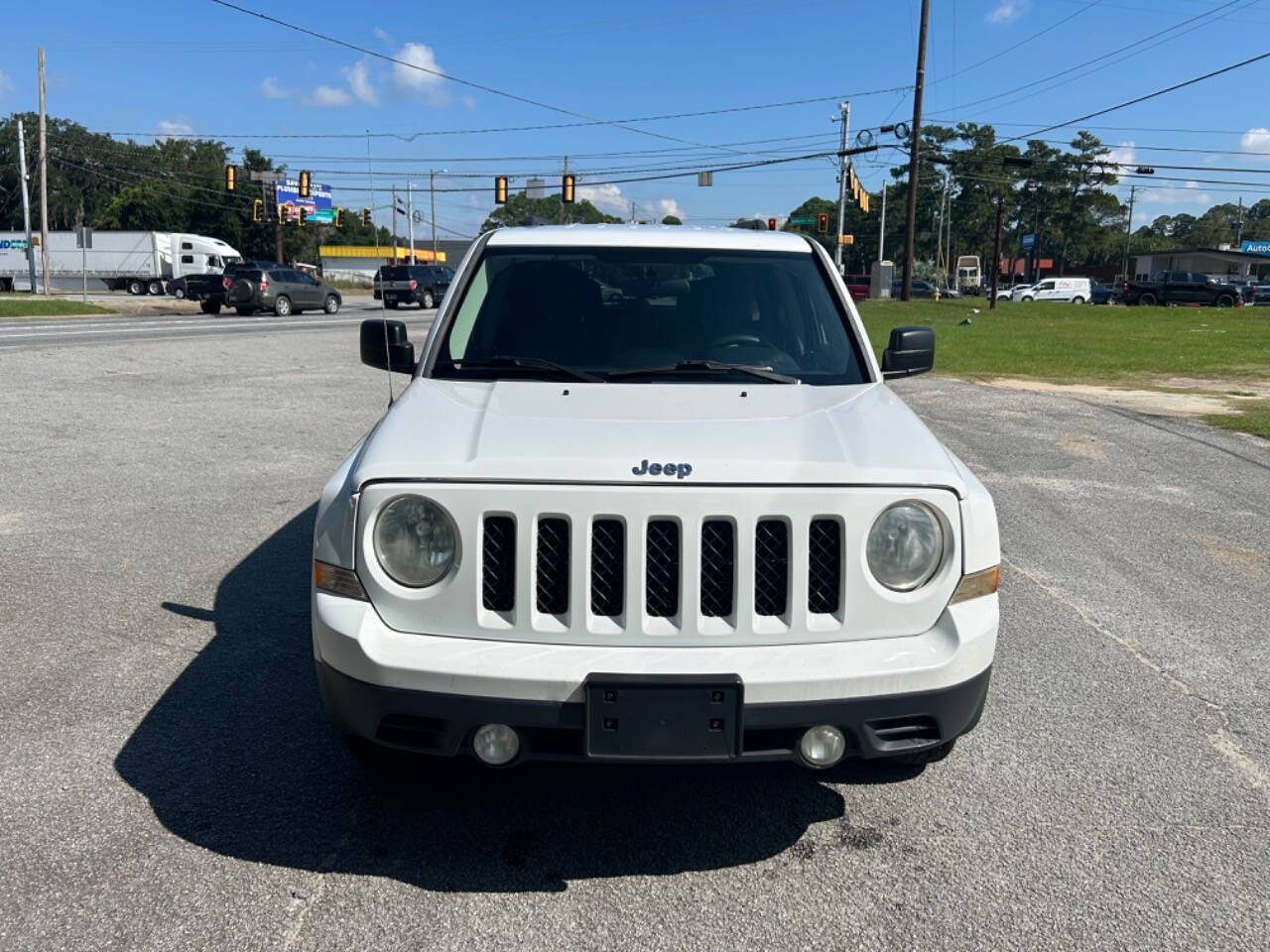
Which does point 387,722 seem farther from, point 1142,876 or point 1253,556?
point 1253,556

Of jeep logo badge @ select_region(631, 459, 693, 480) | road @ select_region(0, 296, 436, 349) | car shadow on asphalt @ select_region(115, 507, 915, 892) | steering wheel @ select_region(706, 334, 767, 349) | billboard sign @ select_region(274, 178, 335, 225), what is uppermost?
billboard sign @ select_region(274, 178, 335, 225)

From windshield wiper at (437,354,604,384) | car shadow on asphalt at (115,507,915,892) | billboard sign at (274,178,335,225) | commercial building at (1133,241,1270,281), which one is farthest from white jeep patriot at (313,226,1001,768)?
commercial building at (1133,241,1270,281)

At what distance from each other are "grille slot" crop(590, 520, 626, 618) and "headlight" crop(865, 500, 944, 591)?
0.66 meters

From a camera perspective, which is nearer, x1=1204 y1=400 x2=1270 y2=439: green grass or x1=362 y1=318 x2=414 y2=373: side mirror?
x1=362 y1=318 x2=414 y2=373: side mirror

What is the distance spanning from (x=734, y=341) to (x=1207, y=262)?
9926cm

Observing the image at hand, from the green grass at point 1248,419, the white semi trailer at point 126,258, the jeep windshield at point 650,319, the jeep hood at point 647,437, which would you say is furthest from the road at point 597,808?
the white semi trailer at point 126,258

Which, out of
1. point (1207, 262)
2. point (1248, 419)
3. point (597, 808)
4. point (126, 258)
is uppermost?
point (1207, 262)

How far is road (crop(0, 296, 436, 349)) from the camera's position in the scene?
2050cm

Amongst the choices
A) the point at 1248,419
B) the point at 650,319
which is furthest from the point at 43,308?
the point at 650,319

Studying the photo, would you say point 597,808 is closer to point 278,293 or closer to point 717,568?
point 717,568

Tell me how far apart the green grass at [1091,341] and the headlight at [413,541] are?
10760mm

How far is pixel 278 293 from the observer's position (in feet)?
114

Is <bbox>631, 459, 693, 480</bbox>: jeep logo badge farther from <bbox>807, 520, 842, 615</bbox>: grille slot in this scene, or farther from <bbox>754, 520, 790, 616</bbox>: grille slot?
<bbox>807, 520, 842, 615</bbox>: grille slot

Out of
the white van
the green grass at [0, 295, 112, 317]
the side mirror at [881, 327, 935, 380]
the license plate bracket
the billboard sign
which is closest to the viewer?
the license plate bracket
